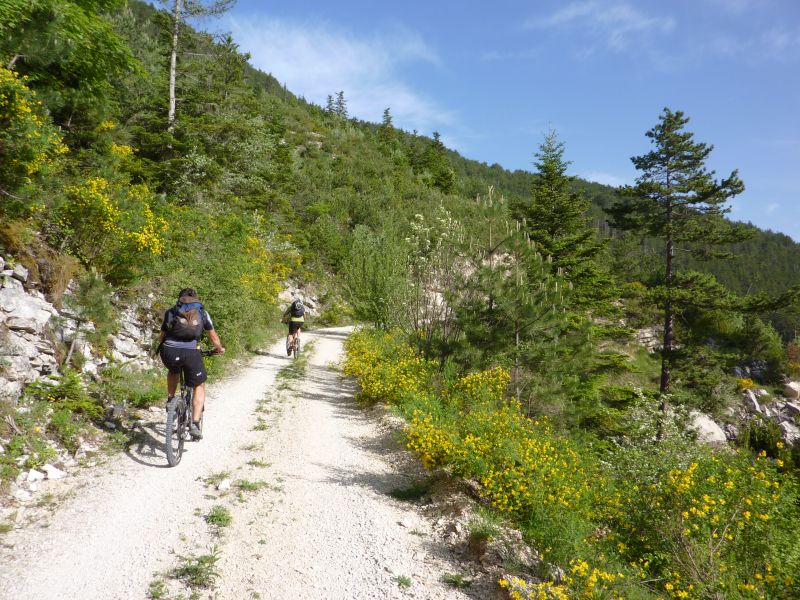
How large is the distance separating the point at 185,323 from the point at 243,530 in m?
2.62

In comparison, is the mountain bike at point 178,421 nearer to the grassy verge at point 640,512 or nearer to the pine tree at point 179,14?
the grassy verge at point 640,512

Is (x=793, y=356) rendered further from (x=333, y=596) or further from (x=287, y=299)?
(x=333, y=596)

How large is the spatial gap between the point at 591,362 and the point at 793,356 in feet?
177

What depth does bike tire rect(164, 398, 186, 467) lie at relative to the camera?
5.35 meters

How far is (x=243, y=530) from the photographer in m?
4.25

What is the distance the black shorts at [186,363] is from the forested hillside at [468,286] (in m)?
1.43

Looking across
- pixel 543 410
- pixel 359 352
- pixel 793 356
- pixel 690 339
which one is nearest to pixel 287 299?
pixel 359 352

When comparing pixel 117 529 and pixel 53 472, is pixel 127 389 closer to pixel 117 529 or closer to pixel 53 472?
pixel 53 472

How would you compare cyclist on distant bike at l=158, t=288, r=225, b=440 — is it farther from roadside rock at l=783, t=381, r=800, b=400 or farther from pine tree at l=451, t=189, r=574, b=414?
roadside rock at l=783, t=381, r=800, b=400

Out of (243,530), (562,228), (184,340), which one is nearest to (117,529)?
(243,530)

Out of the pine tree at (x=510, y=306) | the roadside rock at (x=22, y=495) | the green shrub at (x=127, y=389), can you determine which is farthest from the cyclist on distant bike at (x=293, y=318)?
the roadside rock at (x=22, y=495)

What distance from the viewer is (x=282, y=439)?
704 cm

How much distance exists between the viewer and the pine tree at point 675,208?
755 inches

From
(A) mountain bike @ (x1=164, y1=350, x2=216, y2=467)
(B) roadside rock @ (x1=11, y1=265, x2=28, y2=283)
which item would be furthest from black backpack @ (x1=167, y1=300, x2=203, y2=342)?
(B) roadside rock @ (x1=11, y1=265, x2=28, y2=283)
